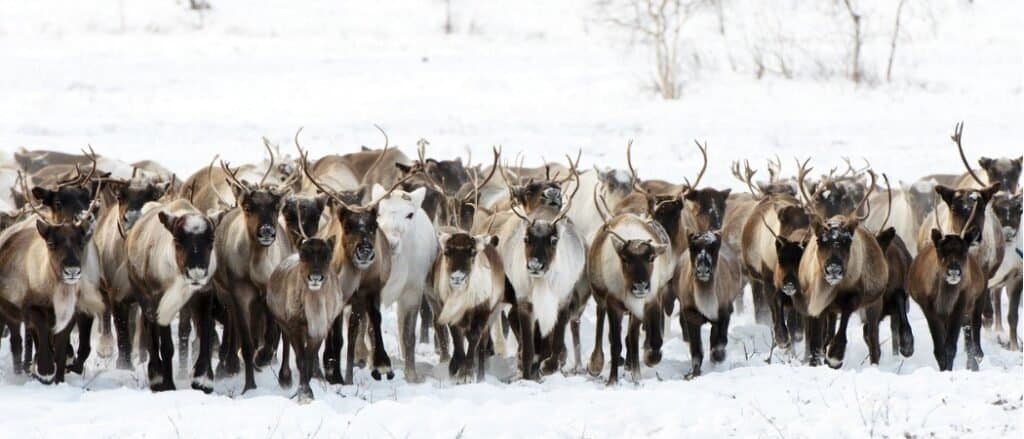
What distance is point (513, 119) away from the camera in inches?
A: 1391

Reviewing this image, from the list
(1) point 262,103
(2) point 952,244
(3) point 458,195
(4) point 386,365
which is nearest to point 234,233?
(4) point 386,365

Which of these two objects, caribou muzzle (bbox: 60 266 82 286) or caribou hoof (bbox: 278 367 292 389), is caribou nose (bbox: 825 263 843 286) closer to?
caribou hoof (bbox: 278 367 292 389)

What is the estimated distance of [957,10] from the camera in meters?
49.9

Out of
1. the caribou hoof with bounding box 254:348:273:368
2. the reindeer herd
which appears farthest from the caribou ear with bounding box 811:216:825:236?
the caribou hoof with bounding box 254:348:273:368

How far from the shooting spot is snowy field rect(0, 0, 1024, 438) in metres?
9.87

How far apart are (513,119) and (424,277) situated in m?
22.2

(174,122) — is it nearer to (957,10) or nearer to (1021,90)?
(1021,90)

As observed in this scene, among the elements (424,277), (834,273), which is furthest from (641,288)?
(424,277)

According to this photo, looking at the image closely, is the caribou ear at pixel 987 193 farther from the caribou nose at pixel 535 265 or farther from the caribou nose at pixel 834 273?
the caribou nose at pixel 535 265

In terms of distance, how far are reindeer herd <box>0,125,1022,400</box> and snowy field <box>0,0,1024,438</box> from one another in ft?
1.36

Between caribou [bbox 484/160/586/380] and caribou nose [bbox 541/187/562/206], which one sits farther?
caribou nose [bbox 541/187/562/206]

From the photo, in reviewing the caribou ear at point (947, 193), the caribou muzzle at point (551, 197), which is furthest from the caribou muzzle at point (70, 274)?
the caribou ear at point (947, 193)

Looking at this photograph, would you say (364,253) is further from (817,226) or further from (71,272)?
(817,226)

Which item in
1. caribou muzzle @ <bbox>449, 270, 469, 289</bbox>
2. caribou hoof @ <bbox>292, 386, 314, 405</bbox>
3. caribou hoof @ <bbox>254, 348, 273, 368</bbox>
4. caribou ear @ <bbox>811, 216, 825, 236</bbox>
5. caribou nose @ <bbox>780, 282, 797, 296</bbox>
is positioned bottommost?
caribou hoof @ <bbox>254, 348, 273, 368</bbox>
